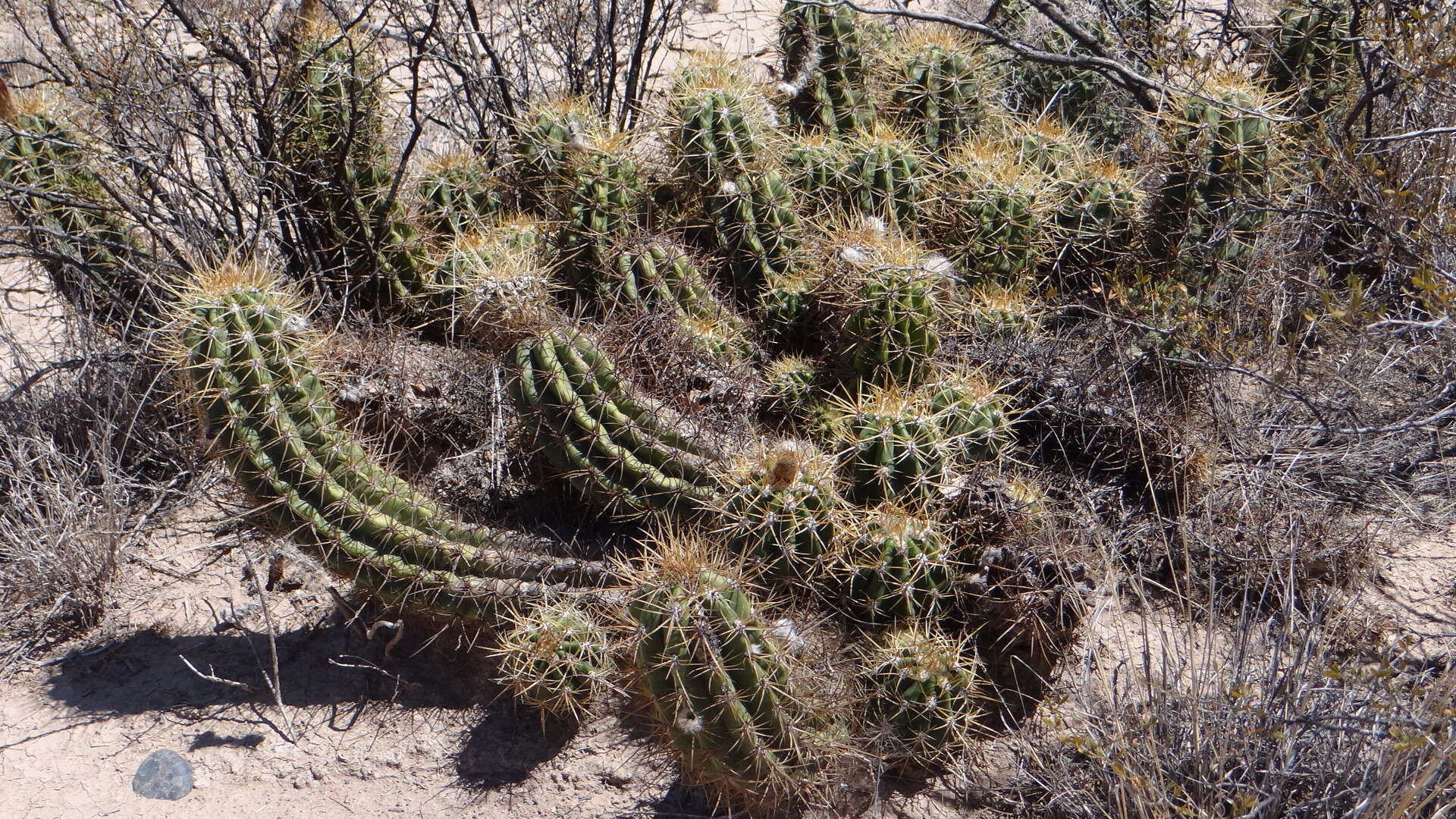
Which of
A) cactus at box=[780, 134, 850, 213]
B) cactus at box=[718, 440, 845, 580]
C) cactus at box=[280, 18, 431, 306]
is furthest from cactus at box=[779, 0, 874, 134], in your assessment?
cactus at box=[718, 440, 845, 580]

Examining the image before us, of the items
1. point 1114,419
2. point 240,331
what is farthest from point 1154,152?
point 240,331

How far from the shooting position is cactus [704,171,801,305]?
3910mm

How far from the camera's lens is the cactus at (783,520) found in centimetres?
291

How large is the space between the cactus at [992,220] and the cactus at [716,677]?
1963 mm

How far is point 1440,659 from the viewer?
10.5ft

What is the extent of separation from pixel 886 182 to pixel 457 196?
1.80 meters

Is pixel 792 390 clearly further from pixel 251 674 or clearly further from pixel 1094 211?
pixel 251 674

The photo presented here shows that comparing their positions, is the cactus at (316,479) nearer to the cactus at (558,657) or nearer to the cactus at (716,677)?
the cactus at (558,657)

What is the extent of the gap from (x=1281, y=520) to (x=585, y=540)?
2.33 metres

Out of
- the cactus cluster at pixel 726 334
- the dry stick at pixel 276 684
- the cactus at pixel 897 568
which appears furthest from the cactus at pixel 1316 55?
the dry stick at pixel 276 684

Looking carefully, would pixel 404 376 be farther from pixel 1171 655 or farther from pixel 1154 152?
pixel 1154 152

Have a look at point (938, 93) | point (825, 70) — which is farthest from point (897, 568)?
point (825, 70)

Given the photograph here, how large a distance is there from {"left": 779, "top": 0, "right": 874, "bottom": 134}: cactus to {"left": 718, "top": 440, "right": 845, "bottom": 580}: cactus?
2.19 m

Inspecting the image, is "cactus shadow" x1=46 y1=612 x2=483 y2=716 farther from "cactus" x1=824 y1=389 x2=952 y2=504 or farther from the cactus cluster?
"cactus" x1=824 y1=389 x2=952 y2=504
